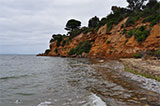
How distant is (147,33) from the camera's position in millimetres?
22344

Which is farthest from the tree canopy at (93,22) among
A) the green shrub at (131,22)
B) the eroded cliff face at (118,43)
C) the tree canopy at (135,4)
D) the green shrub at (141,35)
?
the green shrub at (141,35)

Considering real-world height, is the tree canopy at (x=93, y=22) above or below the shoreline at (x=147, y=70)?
above

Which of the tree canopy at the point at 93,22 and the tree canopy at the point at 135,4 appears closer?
the tree canopy at the point at 135,4

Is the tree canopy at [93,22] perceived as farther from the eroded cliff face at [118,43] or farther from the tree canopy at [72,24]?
the eroded cliff face at [118,43]

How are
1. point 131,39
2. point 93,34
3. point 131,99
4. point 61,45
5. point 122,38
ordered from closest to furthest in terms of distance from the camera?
point 131,99 → point 131,39 → point 122,38 → point 93,34 → point 61,45

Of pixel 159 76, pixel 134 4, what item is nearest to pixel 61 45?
pixel 134 4

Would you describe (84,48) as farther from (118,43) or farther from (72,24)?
(72,24)

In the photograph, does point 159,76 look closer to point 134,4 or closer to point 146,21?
point 146,21

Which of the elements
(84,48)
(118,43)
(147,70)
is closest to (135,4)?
(118,43)

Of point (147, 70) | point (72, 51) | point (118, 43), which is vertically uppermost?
point (118, 43)

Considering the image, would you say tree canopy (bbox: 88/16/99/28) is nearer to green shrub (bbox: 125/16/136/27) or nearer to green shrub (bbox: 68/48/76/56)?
green shrub (bbox: 68/48/76/56)

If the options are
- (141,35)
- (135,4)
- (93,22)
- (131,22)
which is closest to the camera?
(141,35)

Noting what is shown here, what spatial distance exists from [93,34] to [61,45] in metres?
16.6

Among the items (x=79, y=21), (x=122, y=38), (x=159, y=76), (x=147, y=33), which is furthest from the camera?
(x=79, y=21)
